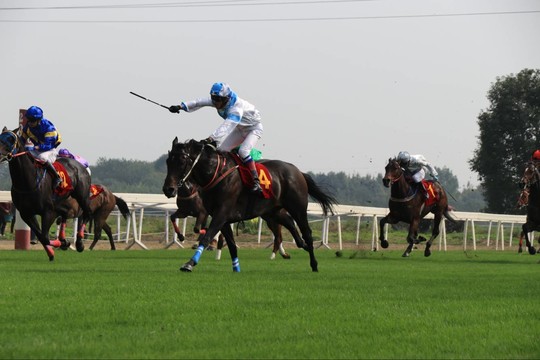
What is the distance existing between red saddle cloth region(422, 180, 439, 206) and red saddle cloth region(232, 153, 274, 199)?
9.35m

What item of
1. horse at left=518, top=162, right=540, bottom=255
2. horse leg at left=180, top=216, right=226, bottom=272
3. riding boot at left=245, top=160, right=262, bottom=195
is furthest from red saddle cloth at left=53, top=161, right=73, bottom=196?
horse at left=518, top=162, right=540, bottom=255

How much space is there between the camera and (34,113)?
48.5 ft

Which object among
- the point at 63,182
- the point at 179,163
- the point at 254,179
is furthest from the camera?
the point at 63,182

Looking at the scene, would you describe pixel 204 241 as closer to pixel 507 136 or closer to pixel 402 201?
pixel 402 201

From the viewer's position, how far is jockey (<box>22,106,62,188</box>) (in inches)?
584

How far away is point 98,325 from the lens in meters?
6.73

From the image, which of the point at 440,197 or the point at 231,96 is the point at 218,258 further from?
the point at 440,197

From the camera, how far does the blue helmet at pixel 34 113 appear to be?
14.8 m

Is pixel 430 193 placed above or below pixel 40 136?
below

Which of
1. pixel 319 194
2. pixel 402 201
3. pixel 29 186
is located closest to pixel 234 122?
pixel 319 194

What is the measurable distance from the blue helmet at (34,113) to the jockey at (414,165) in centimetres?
923

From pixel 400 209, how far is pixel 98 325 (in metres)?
15.1

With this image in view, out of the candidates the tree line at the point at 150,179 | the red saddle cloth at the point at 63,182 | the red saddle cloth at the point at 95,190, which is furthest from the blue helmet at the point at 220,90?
the tree line at the point at 150,179

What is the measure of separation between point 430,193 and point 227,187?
36.0 ft
